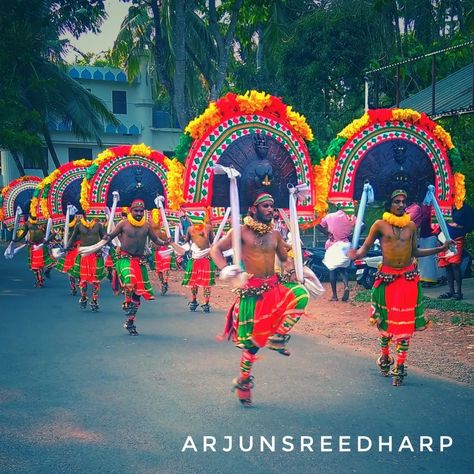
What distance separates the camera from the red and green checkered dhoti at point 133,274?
30.1 feet

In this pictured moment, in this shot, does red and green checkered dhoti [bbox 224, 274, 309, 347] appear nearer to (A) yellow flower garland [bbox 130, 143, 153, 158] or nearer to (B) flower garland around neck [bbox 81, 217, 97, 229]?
(A) yellow flower garland [bbox 130, 143, 153, 158]

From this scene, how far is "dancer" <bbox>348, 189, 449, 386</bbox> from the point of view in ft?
21.2

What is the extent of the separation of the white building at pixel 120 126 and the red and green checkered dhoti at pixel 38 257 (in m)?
20.8

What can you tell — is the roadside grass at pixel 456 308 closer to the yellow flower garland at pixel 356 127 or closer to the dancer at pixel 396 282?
the dancer at pixel 396 282

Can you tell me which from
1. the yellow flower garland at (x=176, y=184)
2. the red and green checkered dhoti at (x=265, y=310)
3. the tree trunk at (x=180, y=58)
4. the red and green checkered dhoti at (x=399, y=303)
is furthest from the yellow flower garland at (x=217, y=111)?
the tree trunk at (x=180, y=58)

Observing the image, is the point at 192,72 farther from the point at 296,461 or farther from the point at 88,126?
the point at 296,461

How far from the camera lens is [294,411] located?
555cm

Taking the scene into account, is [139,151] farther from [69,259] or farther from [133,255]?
[133,255]

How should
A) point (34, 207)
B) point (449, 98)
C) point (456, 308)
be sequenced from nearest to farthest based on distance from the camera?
point (456, 308) → point (449, 98) → point (34, 207)

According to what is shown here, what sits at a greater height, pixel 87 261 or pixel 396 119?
pixel 396 119

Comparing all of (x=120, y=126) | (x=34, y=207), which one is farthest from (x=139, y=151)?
(x=120, y=126)

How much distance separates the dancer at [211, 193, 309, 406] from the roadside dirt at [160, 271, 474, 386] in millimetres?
1779

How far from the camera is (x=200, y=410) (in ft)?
18.4

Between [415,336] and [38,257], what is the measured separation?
33.6 feet
